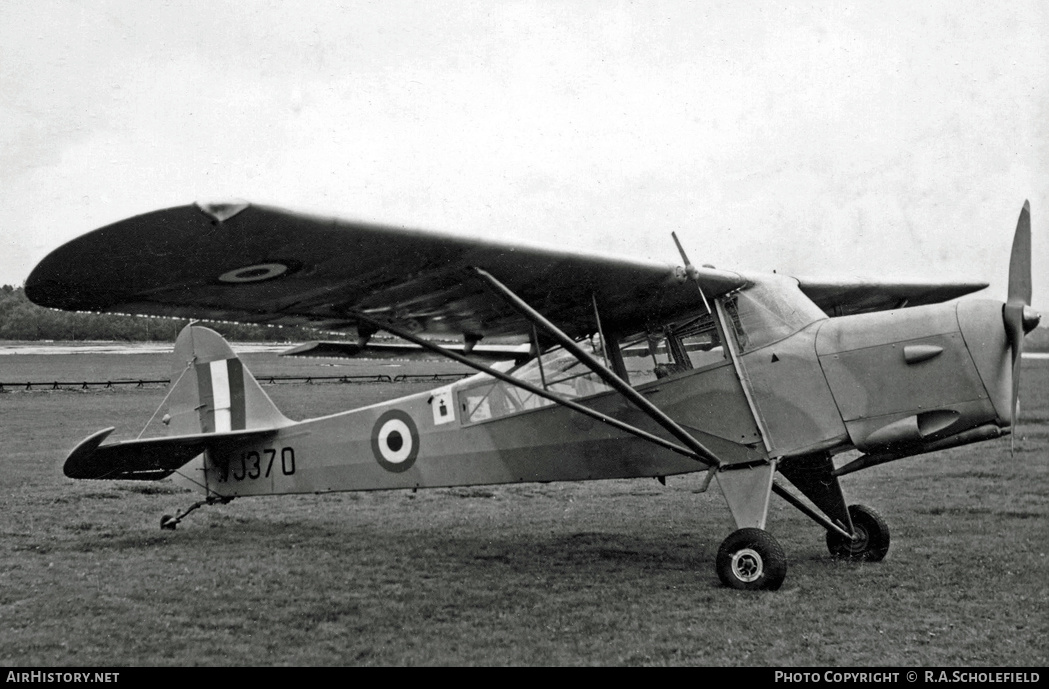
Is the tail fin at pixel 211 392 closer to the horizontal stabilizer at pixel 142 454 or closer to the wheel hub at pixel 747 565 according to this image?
the horizontal stabilizer at pixel 142 454

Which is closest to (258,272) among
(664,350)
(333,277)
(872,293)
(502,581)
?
(333,277)

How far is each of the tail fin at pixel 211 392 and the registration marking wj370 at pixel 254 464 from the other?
0.31 metres

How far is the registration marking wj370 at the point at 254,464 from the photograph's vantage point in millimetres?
8109

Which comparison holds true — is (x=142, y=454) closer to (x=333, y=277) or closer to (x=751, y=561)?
(x=333, y=277)

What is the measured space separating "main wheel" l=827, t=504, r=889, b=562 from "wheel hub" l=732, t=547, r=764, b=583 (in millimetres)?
1343

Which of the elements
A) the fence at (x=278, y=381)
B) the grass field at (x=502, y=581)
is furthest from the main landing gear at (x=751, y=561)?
the fence at (x=278, y=381)

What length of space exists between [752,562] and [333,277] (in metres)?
3.39

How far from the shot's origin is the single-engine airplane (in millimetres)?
4547

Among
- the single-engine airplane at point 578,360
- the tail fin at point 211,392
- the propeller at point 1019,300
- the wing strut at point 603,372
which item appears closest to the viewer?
the single-engine airplane at point 578,360

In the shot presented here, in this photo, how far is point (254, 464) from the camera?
27.0 feet

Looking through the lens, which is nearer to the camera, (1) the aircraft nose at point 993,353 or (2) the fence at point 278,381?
(1) the aircraft nose at point 993,353

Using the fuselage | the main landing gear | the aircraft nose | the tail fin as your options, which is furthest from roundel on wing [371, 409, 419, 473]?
the aircraft nose

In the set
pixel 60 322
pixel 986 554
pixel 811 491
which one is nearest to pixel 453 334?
pixel 811 491
